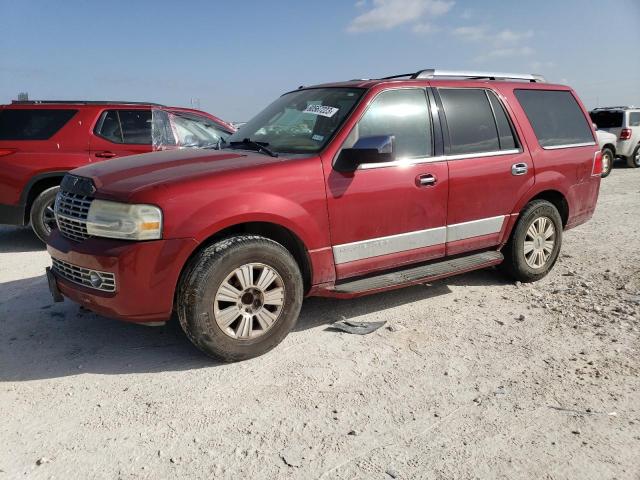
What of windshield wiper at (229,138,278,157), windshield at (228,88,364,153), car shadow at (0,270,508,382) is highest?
windshield at (228,88,364,153)

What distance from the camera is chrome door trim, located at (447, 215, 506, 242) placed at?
4.38m

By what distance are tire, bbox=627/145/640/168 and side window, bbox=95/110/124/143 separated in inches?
579

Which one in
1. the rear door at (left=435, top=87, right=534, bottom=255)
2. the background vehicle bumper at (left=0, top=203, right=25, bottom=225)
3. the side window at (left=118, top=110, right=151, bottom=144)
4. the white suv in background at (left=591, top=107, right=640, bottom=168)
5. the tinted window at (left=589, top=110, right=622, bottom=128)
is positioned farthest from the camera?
the tinted window at (left=589, top=110, right=622, bottom=128)

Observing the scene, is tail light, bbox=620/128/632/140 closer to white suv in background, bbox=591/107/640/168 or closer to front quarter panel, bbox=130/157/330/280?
white suv in background, bbox=591/107/640/168

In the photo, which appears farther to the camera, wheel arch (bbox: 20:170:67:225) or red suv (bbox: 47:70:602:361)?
wheel arch (bbox: 20:170:67:225)

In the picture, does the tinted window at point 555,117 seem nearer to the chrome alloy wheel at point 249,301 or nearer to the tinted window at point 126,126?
the chrome alloy wheel at point 249,301

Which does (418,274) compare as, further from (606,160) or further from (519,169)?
(606,160)

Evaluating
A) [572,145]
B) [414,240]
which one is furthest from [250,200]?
[572,145]

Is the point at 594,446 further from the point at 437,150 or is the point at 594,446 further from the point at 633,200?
the point at 633,200

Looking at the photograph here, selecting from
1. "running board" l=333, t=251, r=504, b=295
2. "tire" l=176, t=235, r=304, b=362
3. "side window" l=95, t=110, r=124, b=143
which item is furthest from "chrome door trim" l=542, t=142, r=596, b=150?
"side window" l=95, t=110, r=124, b=143

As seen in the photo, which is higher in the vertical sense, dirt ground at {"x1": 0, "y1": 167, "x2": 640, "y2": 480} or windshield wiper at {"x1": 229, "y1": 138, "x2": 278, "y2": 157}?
windshield wiper at {"x1": 229, "y1": 138, "x2": 278, "y2": 157}

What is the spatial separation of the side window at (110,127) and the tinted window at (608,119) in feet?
46.4

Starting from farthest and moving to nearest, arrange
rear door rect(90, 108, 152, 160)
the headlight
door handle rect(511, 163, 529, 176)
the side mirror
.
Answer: rear door rect(90, 108, 152, 160), door handle rect(511, 163, 529, 176), the side mirror, the headlight

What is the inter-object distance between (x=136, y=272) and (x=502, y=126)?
11.1 feet
